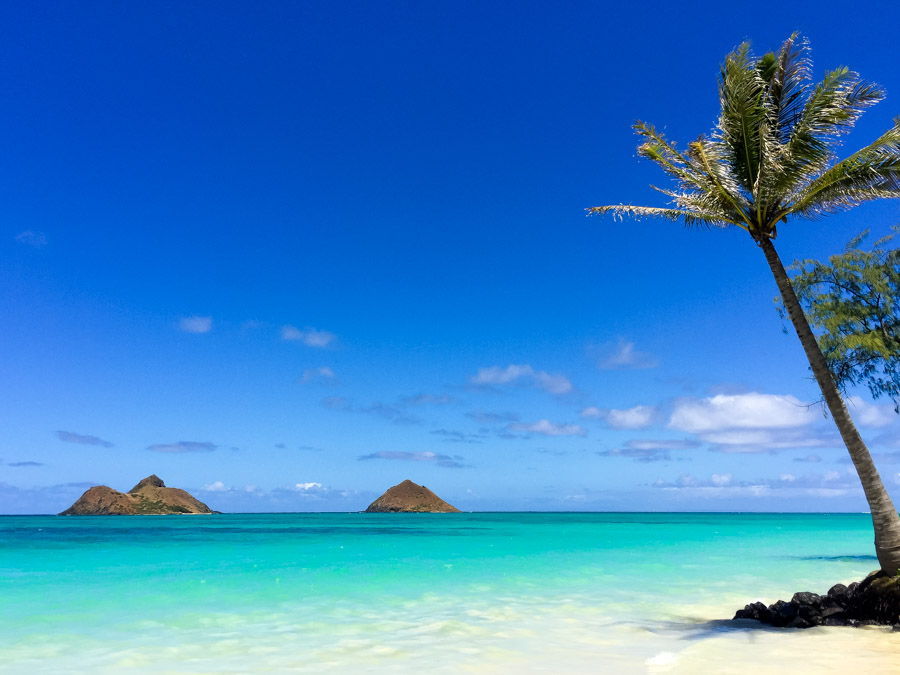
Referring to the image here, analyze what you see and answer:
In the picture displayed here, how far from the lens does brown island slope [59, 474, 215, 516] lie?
130 m

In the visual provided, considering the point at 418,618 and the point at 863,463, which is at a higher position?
the point at 863,463

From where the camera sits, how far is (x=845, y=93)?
10672 mm

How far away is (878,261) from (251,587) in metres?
22.2

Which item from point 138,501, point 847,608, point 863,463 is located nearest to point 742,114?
point 863,463

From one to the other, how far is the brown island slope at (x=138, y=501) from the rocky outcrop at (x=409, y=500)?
5261 cm

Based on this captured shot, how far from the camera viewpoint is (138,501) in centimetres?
12962

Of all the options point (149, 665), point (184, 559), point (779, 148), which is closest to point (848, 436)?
point (779, 148)

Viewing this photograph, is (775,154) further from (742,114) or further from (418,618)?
(418,618)

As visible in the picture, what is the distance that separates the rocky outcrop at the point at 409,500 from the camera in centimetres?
16050

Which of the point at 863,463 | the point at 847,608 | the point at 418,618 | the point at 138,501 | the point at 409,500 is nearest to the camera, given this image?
the point at 847,608

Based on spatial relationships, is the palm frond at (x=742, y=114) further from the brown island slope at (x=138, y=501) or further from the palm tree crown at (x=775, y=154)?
the brown island slope at (x=138, y=501)

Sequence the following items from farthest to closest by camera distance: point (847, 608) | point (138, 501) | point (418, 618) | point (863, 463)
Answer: point (138, 501) < point (418, 618) < point (863, 463) < point (847, 608)

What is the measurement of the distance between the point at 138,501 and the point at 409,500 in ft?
222

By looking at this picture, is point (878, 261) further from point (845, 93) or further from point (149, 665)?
point (149, 665)
